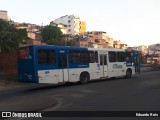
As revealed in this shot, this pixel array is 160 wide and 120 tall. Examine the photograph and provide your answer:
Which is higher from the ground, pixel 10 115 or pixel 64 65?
pixel 64 65

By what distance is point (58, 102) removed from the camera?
1391 cm

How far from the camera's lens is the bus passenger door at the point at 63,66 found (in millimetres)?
21891

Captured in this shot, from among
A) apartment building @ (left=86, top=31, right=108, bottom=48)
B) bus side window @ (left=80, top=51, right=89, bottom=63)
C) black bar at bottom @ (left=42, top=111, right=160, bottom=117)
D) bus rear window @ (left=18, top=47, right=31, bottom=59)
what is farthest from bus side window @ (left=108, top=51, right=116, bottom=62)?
apartment building @ (left=86, top=31, right=108, bottom=48)

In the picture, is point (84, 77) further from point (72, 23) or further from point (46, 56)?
point (72, 23)

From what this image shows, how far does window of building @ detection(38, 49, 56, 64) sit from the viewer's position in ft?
67.6

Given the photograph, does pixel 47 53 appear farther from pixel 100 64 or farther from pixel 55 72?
pixel 100 64

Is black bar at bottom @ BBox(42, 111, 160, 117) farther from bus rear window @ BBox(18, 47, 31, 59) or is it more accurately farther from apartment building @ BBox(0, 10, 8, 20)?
apartment building @ BBox(0, 10, 8, 20)

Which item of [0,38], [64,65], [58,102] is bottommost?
[58,102]

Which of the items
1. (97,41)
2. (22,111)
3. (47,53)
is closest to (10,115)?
(22,111)

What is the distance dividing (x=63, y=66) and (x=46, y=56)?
1707mm

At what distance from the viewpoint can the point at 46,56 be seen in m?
21.0

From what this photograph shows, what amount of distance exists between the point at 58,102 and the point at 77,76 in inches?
377

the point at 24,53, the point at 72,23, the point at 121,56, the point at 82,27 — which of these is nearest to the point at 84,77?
the point at 24,53

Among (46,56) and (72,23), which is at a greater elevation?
(72,23)
